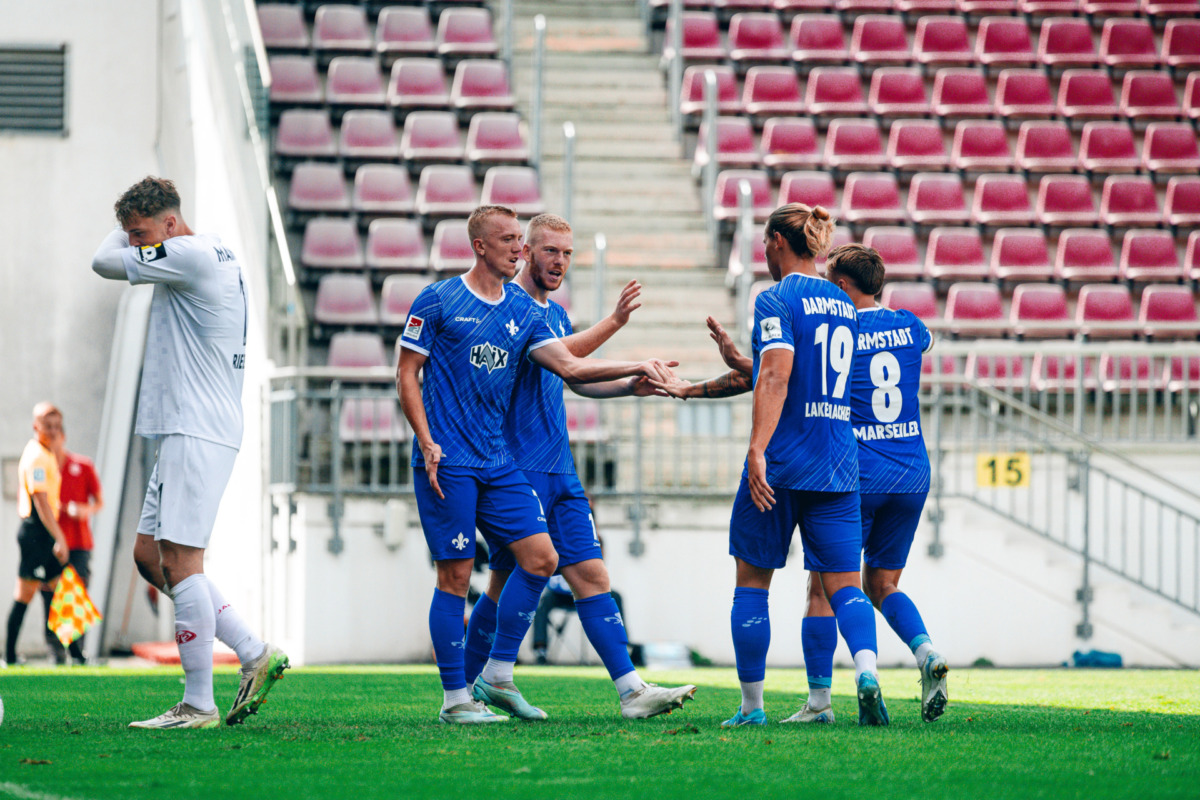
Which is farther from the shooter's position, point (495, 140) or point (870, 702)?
point (495, 140)

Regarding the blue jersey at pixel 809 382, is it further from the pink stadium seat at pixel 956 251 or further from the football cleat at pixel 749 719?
the pink stadium seat at pixel 956 251

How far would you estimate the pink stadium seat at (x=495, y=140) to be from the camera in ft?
47.5

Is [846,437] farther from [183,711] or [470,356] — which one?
[183,711]

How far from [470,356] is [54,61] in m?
7.94

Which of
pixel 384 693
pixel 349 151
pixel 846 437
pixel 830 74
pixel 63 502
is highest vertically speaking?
pixel 830 74

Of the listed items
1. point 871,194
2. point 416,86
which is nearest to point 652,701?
point 871,194

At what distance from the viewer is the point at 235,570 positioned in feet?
36.6

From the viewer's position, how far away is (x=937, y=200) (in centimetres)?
1438

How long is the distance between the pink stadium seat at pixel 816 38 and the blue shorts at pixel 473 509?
38.5ft

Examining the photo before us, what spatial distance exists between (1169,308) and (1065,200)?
5.59ft

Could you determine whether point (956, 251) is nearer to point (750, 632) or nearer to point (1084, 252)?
point (1084, 252)

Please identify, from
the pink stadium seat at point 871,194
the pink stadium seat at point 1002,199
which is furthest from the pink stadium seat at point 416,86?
the pink stadium seat at point 1002,199

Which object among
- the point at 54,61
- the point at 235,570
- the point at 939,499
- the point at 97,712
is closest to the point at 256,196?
the point at 54,61

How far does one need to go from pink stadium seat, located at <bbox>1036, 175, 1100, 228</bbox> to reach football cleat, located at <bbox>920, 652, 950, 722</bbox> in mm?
10215
